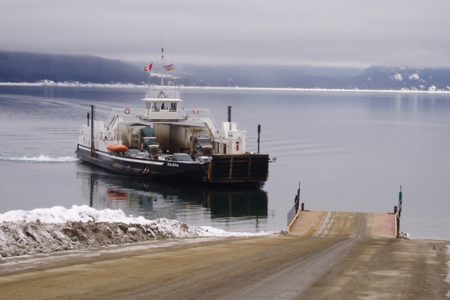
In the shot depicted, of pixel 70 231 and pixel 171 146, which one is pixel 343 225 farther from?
pixel 171 146

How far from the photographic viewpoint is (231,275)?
1549 cm

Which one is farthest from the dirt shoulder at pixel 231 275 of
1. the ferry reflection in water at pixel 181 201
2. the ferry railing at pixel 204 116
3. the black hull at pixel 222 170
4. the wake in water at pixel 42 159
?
the wake in water at pixel 42 159

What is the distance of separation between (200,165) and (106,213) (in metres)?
28.3

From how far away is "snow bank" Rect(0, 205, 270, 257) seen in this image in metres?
18.2

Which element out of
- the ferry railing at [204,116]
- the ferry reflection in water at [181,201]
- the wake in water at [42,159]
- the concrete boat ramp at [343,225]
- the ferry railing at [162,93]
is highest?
the ferry railing at [162,93]

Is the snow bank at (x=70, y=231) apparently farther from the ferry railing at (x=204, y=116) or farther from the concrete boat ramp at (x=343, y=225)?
the ferry railing at (x=204, y=116)

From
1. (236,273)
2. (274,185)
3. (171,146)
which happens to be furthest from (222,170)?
(236,273)

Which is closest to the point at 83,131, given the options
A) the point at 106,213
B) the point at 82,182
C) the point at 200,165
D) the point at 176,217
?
the point at 82,182

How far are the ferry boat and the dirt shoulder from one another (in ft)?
110

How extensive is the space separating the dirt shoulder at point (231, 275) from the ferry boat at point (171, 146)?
3351 cm

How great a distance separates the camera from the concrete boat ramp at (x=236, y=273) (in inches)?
530

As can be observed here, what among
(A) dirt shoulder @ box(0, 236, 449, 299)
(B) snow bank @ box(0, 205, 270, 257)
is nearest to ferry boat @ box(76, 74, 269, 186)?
(B) snow bank @ box(0, 205, 270, 257)

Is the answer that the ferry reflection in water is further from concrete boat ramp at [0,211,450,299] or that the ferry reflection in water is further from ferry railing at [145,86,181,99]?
concrete boat ramp at [0,211,450,299]

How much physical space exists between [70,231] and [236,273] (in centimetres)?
636
